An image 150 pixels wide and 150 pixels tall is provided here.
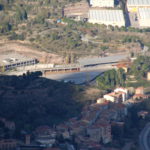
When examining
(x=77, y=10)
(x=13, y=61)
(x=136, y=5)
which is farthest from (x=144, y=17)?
(x=13, y=61)

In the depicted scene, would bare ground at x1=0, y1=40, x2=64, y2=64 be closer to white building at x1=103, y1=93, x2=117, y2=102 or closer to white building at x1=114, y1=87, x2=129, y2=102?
white building at x1=114, y1=87, x2=129, y2=102

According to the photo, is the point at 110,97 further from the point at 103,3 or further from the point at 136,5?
the point at 103,3

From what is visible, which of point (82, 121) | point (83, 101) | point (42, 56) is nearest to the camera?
point (82, 121)

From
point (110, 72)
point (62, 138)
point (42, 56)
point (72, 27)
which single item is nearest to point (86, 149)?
point (62, 138)

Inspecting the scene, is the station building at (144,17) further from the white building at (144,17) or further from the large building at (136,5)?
the large building at (136,5)

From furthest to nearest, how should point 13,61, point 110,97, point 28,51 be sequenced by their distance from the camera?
point 28,51
point 13,61
point 110,97

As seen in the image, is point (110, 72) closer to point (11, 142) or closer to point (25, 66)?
point (25, 66)

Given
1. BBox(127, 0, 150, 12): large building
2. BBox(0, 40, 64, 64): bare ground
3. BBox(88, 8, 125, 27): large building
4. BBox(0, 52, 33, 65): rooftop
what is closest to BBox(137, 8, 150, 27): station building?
BBox(127, 0, 150, 12): large building
